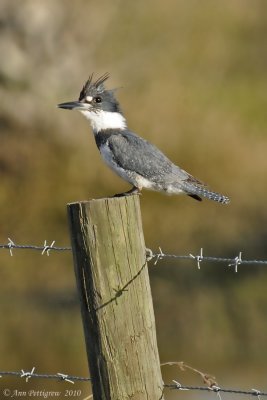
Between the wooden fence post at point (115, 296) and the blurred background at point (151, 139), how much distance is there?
23.2ft

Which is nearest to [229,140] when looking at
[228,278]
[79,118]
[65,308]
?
[79,118]

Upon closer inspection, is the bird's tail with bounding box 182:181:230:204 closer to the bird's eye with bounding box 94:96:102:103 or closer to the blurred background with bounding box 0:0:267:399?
the bird's eye with bounding box 94:96:102:103

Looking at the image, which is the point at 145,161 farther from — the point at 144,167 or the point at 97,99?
the point at 97,99

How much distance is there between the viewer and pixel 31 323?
41.4 ft

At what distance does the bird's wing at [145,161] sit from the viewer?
7.48 meters

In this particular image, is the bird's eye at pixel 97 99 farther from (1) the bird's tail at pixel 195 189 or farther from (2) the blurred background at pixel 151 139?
(2) the blurred background at pixel 151 139

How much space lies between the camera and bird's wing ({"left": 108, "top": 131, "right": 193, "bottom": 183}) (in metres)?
7.48

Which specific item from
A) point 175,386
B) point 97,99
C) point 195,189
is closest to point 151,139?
point 97,99

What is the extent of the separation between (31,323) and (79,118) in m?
5.69

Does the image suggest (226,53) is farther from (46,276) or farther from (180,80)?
(46,276)

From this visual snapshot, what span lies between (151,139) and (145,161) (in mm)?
9489

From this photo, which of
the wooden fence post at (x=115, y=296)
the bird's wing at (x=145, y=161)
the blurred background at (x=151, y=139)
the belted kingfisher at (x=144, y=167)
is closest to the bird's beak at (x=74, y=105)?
the belted kingfisher at (x=144, y=167)

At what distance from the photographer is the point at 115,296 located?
4719 mm

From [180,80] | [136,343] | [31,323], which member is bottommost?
[136,343]
